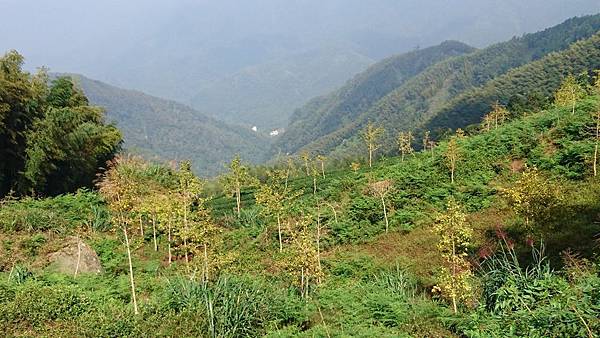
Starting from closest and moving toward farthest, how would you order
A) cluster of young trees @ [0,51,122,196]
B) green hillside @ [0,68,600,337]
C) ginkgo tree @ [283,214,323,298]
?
green hillside @ [0,68,600,337], ginkgo tree @ [283,214,323,298], cluster of young trees @ [0,51,122,196]

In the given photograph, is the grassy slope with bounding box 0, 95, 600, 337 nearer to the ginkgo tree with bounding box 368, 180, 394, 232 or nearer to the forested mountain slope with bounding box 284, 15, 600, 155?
the ginkgo tree with bounding box 368, 180, 394, 232

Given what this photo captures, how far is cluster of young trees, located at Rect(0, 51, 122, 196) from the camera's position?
2406 centimetres

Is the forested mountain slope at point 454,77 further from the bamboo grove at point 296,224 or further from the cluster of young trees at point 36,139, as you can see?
the bamboo grove at point 296,224

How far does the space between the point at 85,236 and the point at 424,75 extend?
173920 mm

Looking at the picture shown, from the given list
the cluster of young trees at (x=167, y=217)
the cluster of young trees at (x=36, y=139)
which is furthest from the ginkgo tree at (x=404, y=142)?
the cluster of young trees at (x=36, y=139)

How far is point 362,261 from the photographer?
16.1 meters

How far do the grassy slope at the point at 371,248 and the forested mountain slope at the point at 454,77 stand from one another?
12420cm

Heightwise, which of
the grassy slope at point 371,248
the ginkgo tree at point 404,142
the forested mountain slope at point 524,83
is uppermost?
the forested mountain slope at point 524,83

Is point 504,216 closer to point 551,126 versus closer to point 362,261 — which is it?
point 362,261

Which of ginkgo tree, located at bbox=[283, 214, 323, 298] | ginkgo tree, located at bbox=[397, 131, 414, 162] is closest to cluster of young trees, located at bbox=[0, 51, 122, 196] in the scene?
ginkgo tree, located at bbox=[283, 214, 323, 298]

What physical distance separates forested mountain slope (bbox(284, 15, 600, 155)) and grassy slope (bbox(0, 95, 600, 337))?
124 meters

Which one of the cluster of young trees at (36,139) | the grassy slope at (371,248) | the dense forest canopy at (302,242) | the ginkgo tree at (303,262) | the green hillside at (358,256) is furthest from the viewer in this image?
the cluster of young trees at (36,139)

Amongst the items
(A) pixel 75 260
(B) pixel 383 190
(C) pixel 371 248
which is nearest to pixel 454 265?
(C) pixel 371 248

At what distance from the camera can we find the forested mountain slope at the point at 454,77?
513 feet
